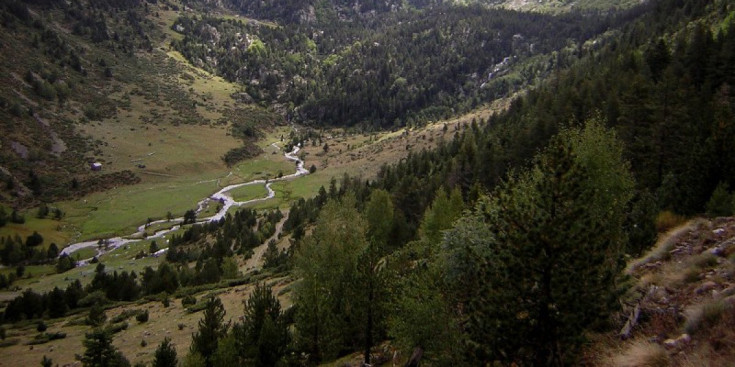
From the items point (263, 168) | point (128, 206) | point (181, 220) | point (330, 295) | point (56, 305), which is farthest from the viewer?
point (263, 168)

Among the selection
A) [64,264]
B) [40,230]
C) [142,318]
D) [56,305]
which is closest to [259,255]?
[64,264]

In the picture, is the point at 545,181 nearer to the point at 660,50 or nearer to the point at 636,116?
the point at 636,116

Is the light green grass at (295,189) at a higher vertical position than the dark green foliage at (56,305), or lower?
lower

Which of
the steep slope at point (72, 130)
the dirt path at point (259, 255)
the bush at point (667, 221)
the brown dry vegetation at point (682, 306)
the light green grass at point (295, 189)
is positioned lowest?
the dirt path at point (259, 255)

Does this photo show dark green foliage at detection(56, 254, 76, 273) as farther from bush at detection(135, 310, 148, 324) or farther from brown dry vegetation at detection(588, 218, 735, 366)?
brown dry vegetation at detection(588, 218, 735, 366)

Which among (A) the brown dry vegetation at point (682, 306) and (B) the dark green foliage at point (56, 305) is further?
(B) the dark green foliage at point (56, 305)

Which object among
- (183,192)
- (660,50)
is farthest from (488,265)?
(183,192)

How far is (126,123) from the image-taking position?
17338 centimetres

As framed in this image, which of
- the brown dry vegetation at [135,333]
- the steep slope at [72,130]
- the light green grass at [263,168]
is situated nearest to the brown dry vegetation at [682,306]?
the brown dry vegetation at [135,333]

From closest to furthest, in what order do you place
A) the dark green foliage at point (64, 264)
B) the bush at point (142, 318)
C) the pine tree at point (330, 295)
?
the pine tree at point (330, 295), the bush at point (142, 318), the dark green foliage at point (64, 264)

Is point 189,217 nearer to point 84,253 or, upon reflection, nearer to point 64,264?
point 84,253

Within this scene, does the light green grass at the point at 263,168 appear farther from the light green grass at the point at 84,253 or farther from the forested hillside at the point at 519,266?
the forested hillside at the point at 519,266

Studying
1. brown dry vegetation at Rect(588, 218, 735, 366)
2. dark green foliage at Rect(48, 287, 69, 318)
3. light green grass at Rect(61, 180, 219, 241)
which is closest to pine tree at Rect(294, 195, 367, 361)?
brown dry vegetation at Rect(588, 218, 735, 366)

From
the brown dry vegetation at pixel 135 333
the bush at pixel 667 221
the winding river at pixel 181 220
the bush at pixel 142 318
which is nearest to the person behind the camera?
the bush at pixel 667 221
